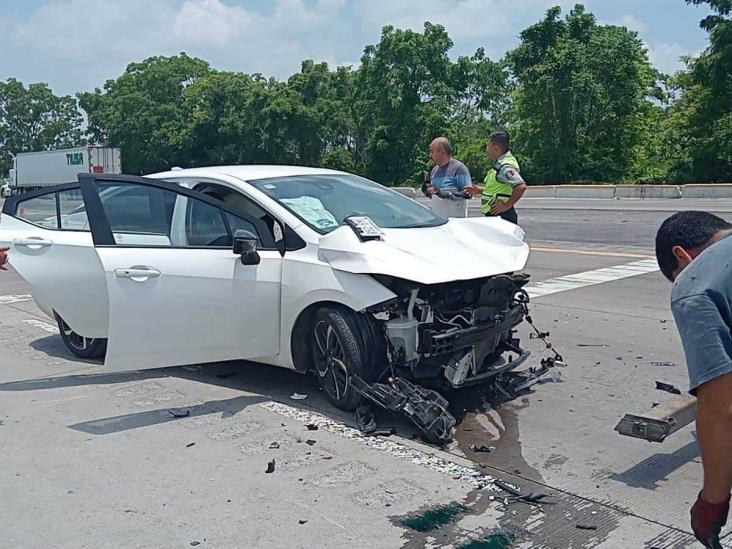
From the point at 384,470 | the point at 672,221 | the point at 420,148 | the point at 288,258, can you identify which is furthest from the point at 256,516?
the point at 420,148

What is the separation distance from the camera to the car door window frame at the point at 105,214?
5.62m

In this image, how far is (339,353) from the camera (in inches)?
207

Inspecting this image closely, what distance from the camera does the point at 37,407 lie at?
5727mm

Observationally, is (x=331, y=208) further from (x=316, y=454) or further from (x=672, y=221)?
(x=672, y=221)

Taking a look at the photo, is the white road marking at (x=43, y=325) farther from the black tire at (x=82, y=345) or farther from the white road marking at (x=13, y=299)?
the white road marking at (x=13, y=299)

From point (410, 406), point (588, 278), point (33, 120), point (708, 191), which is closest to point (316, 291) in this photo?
point (410, 406)

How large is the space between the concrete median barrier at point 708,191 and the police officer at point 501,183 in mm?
24483

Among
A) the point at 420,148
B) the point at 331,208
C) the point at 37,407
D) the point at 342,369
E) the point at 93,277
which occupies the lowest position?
the point at 37,407

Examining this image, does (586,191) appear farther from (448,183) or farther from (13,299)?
(13,299)

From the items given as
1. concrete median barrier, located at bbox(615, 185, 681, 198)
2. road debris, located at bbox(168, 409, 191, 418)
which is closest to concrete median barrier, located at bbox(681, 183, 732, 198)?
concrete median barrier, located at bbox(615, 185, 681, 198)

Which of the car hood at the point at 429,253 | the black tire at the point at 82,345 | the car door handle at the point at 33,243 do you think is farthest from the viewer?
the black tire at the point at 82,345

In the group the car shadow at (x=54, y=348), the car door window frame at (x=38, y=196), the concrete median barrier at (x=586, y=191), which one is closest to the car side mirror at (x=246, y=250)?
the car door window frame at (x=38, y=196)

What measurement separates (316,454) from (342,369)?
713 mm

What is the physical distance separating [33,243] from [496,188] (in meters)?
4.47
